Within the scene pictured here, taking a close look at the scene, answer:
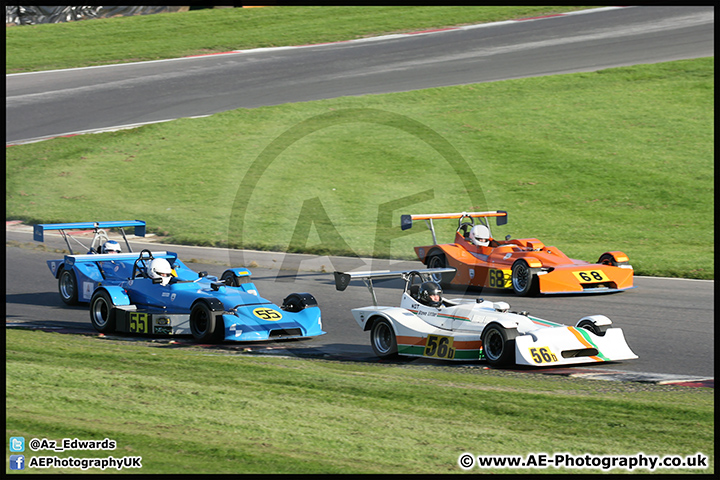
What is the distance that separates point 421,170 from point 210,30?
20.2 m

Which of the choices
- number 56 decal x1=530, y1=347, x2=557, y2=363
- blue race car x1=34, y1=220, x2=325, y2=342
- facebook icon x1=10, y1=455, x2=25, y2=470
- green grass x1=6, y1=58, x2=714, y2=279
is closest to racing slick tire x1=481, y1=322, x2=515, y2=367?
number 56 decal x1=530, y1=347, x2=557, y2=363

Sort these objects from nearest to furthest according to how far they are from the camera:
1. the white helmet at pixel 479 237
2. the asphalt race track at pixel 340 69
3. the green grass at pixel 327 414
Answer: the green grass at pixel 327 414, the white helmet at pixel 479 237, the asphalt race track at pixel 340 69

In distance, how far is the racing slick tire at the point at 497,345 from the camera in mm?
10953

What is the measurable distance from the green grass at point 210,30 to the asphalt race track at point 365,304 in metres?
22.5

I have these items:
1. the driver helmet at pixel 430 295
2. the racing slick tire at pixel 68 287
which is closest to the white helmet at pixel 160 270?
the racing slick tire at pixel 68 287

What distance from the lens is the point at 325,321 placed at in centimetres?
1487

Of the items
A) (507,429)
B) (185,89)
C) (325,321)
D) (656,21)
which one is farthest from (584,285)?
(656,21)

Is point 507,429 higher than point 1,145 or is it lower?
lower

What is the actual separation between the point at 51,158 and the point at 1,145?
204 cm

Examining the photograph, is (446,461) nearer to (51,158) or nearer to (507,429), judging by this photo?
(507,429)

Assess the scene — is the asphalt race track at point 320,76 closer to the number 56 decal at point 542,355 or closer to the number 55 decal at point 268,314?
the number 55 decal at point 268,314

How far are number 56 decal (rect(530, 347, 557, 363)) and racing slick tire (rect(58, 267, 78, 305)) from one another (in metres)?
9.51

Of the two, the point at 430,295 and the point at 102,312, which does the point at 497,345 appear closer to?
the point at 430,295

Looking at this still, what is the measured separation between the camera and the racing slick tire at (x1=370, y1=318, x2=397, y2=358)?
12.2 meters
